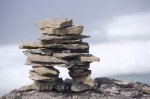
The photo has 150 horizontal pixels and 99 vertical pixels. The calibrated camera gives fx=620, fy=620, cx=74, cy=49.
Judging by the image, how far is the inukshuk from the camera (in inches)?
2672

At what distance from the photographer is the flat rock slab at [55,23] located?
68.0 metres

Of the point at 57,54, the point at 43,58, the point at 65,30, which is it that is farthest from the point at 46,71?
the point at 65,30

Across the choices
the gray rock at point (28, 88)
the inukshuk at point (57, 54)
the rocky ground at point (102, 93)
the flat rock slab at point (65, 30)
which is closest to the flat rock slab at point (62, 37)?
the inukshuk at point (57, 54)

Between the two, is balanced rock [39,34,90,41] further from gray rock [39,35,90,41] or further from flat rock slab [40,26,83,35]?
flat rock slab [40,26,83,35]

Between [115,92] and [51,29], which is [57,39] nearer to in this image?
[51,29]

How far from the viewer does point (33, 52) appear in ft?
226

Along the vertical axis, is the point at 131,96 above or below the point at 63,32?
below

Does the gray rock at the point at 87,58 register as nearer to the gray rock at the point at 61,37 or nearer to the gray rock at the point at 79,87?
the gray rock at the point at 61,37

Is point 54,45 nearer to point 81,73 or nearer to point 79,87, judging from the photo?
point 81,73

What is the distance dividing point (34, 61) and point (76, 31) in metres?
5.74

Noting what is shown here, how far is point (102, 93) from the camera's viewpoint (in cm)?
6819

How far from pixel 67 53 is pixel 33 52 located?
12.9ft

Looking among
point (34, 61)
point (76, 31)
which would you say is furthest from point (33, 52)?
point (76, 31)

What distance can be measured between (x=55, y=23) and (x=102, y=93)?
928 cm
